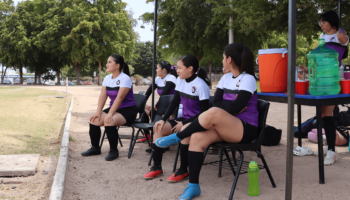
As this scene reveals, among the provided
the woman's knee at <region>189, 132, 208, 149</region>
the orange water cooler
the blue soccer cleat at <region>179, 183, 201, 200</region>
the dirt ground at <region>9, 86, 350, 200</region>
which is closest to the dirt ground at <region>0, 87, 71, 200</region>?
the dirt ground at <region>9, 86, 350, 200</region>

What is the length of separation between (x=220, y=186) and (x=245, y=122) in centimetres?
84

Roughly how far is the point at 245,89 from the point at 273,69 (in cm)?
57

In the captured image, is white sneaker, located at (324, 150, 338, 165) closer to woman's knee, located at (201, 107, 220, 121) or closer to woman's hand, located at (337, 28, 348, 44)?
woman's hand, located at (337, 28, 348, 44)

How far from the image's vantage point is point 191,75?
13.3ft

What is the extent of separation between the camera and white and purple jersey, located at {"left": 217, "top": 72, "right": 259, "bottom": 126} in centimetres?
315

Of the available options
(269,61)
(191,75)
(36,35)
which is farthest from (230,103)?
(36,35)

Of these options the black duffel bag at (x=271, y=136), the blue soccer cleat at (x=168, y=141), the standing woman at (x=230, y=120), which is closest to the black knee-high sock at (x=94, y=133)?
the blue soccer cleat at (x=168, y=141)

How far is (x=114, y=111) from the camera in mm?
4781

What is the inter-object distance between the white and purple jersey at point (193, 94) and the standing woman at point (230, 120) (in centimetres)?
56

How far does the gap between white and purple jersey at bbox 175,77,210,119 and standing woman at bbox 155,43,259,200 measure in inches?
22.0

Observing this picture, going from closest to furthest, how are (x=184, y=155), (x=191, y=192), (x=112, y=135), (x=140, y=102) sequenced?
(x=191, y=192)
(x=184, y=155)
(x=112, y=135)
(x=140, y=102)

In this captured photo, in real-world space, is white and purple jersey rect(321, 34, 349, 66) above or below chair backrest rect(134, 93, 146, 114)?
above

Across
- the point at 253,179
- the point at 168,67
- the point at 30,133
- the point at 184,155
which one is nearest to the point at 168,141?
the point at 184,155

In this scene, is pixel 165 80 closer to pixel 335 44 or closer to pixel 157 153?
pixel 157 153
